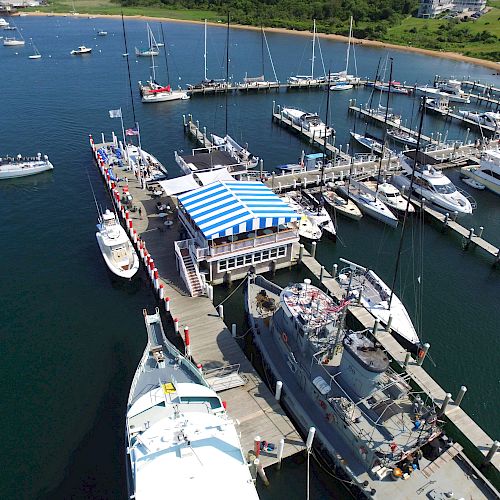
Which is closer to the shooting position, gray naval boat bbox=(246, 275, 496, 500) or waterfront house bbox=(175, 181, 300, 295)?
gray naval boat bbox=(246, 275, 496, 500)

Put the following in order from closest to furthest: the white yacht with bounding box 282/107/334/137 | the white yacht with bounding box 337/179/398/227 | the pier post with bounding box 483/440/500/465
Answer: the pier post with bounding box 483/440/500/465, the white yacht with bounding box 337/179/398/227, the white yacht with bounding box 282/107/334/137

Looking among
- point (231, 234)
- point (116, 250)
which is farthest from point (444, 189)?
point (116, 250)

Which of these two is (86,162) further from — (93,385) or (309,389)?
(309,389)

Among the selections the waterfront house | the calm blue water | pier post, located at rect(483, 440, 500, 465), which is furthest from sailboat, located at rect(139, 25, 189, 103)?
pier post, located at rect(483, 440, 500, 465)

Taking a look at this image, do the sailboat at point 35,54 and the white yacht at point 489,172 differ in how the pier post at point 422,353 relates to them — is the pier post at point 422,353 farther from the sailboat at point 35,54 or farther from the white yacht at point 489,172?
the sailboat at point 35,54

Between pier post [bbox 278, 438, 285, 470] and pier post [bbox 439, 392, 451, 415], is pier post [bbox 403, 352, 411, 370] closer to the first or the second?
pier post [bbox 439, 392, 451, 415]
